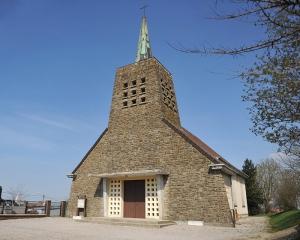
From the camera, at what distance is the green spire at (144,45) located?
83.0ft

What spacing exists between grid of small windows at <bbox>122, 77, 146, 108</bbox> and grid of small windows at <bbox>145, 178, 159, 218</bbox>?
236 inches

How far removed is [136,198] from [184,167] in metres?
4.28

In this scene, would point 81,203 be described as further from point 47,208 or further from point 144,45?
point 144,45

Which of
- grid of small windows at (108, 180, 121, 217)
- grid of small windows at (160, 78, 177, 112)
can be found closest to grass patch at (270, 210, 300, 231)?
grid of small windows at (108, 180, 121, 217)

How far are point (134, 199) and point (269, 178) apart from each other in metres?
34.2

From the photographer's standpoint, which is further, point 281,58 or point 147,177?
point 147,177

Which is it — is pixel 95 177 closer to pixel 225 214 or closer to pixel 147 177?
pixel 147 177

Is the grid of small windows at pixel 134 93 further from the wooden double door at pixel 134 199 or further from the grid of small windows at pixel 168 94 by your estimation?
the wooden double door at pixel 134 199

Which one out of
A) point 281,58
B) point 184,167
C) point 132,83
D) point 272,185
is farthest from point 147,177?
point 272,185

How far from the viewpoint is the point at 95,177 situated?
69.6 feet

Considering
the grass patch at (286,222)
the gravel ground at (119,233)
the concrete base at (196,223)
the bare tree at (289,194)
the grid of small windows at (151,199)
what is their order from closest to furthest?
the gravel ground at (119,233) → the grass patch at (286,222) → the concrete base at (196,223) → the grid of small windows at (151,199) → the bare tree at (289,194)

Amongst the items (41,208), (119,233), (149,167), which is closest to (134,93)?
(149,167)

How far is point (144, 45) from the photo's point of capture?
25906mm

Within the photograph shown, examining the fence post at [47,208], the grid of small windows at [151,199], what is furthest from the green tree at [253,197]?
the fence post at [47,208]
